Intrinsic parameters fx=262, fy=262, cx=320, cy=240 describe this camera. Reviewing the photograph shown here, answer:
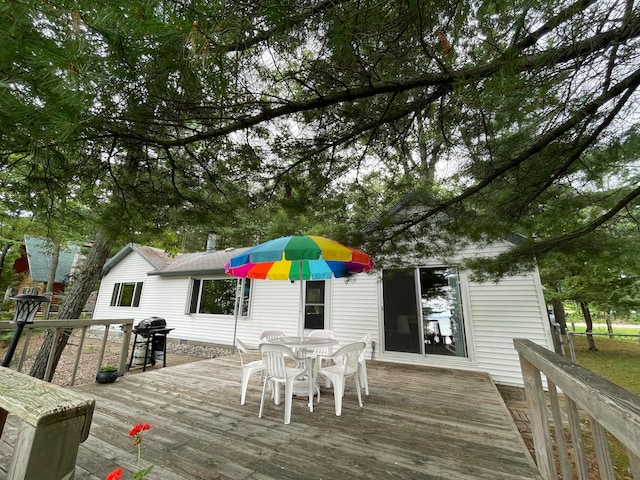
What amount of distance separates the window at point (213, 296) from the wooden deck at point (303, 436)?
4.79 metres

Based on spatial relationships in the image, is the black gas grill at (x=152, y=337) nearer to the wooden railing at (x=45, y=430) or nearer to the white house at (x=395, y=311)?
the white house at (x=395, y=311)

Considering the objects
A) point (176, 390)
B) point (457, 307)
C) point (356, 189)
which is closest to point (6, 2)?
point (356, 189)

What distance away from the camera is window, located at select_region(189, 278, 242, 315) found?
8867 mm

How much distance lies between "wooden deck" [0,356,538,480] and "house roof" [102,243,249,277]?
5346mm

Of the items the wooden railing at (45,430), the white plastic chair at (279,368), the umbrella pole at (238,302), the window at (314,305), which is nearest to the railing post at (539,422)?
the white plastic chair at (279,368)

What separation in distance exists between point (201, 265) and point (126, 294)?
495 cm

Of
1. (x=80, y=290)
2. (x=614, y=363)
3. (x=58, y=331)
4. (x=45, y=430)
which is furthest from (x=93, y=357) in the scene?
(x=614, y=363)

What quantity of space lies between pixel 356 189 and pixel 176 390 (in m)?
3.87

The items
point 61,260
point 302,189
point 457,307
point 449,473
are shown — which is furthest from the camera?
point 61,260

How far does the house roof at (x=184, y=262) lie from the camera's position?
361 inches

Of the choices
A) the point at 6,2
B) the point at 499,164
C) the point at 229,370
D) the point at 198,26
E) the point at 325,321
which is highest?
the point at 499,164

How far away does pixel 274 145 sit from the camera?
2.57 meters

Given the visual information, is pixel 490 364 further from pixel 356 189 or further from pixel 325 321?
pixel 356 189

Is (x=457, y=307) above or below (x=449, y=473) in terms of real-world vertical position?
above
